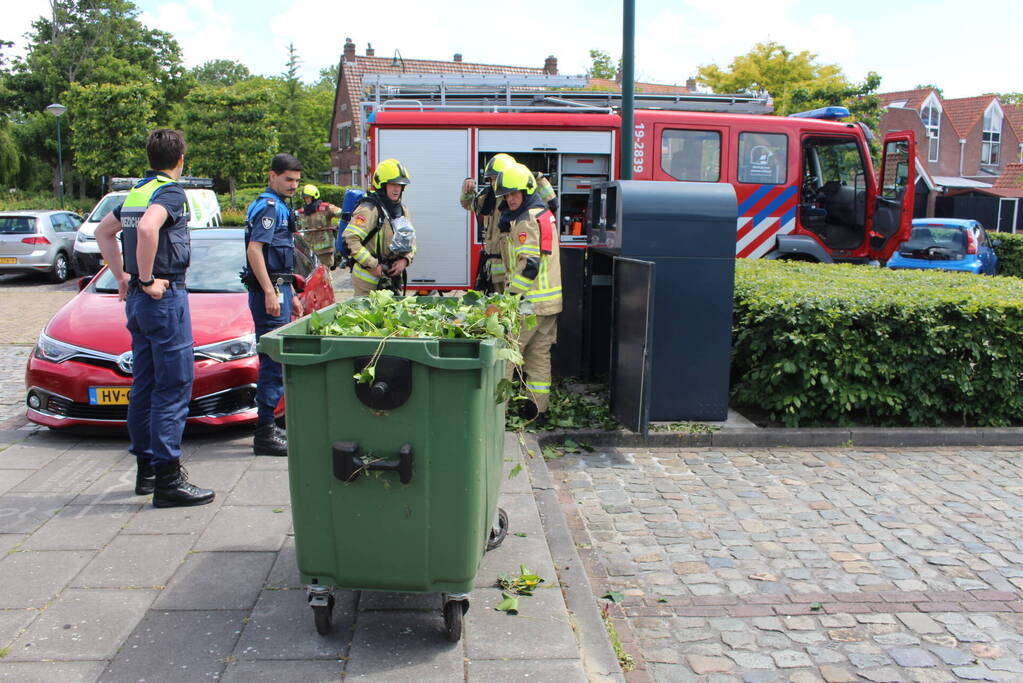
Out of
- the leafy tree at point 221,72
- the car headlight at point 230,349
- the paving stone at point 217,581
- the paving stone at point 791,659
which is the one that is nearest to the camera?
the paving stone at point 791,659

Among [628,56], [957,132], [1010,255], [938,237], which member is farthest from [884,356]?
[957,132]

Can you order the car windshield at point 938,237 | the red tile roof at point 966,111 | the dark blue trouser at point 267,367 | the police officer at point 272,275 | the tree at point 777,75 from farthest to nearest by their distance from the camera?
the red tile roof at point 966,111
the tree at point 777,75
the car windshield at point 938,237
the dark blue trouser at point 267,367
the police officer at point 272,275

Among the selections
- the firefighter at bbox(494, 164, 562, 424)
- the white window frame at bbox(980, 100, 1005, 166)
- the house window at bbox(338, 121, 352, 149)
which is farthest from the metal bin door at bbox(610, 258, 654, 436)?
the white window frame at bbox(980, 100, 1005, 166)

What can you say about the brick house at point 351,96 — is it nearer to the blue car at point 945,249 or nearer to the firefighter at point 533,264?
the blue car at point 945,249

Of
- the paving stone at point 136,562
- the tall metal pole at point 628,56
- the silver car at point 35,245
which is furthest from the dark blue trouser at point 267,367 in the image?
the silver car at point 35,245

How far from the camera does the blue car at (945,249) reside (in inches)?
663

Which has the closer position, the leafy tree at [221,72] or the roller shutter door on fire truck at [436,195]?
the roller shutter door on fire truck at [436,195]

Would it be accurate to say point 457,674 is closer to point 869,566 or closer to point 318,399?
point 318,399

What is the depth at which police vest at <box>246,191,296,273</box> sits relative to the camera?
558 centimetres

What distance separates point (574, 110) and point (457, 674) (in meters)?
9.45

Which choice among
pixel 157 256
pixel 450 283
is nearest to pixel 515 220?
pixel 157 256

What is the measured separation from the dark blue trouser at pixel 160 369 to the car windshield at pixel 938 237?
616 inches

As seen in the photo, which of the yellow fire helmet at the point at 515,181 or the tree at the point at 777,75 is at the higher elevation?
the tree at the point at 777,75

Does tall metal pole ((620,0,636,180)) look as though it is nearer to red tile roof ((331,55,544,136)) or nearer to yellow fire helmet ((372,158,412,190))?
yellow fire helmet ((372,158,412,190))
